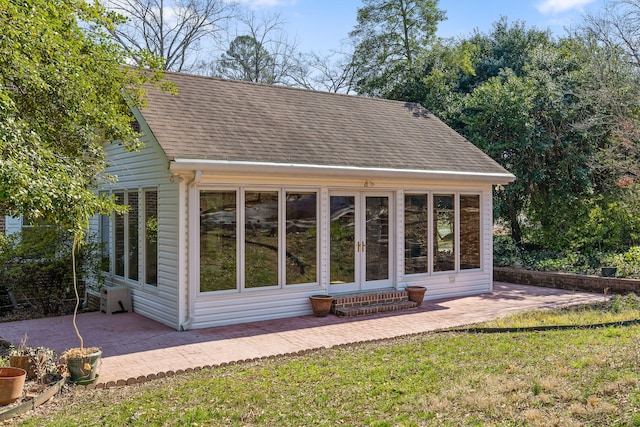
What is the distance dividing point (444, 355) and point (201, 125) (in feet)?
18.6

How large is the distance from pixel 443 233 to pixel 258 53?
21727 mm

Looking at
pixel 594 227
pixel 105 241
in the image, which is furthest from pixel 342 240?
pixel 594 227

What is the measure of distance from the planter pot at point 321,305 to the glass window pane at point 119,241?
157 inches

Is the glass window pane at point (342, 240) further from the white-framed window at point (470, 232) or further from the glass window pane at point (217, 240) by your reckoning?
the white-framed window at point (470, 232)

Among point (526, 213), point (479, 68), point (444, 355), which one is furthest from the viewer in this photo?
point (479, 68)

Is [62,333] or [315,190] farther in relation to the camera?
[315,190]

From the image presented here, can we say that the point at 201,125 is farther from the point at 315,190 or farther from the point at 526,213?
the point at 526,213

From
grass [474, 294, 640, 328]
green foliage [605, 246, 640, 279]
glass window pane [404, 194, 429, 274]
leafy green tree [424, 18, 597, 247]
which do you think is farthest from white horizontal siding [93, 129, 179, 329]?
leafy green tree [424, 18, 597, 247]

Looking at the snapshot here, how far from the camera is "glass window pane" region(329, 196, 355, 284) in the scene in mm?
10180

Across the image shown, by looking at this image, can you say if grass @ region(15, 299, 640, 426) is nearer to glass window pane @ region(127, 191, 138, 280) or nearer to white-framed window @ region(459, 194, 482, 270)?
glass window pane @ region(127, 191, 138, 280)

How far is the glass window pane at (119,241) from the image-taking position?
10.7m

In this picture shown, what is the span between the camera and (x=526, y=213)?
58.1 ft

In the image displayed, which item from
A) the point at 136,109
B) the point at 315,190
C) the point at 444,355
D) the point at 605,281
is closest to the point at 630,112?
the point at 605,281

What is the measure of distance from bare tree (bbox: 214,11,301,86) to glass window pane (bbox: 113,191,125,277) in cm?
2031
